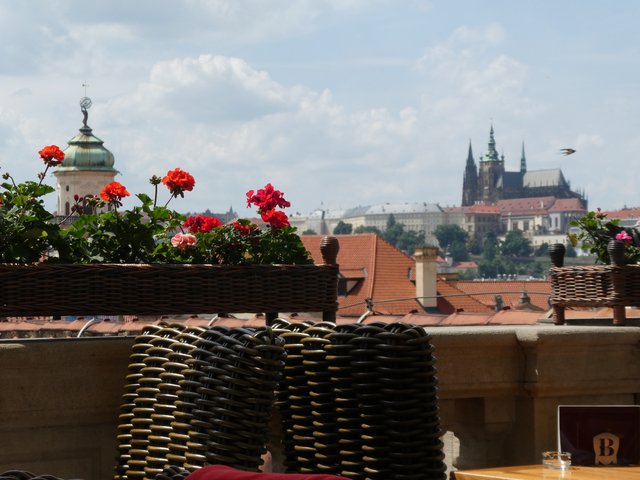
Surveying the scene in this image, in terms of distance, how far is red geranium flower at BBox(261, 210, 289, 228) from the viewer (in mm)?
4637

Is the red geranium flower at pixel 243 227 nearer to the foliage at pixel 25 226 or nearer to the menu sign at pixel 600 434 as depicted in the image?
the foliage at pixel 25 226

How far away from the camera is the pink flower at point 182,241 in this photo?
4.13 meters

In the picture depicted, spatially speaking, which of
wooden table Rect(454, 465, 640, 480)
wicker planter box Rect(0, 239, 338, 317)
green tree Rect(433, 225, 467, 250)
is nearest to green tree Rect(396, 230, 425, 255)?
green tree Rect(433, 225, 467, 250)

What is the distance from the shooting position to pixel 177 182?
4812 millimetres

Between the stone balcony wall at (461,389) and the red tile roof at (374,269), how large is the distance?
4443 cm

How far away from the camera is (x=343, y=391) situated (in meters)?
2.62

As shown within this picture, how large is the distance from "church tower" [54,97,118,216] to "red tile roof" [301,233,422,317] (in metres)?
41.6

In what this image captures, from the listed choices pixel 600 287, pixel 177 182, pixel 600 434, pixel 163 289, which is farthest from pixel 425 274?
pixel 600 434

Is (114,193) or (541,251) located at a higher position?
(541,251)

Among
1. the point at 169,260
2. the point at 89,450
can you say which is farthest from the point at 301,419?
the point at 169,260

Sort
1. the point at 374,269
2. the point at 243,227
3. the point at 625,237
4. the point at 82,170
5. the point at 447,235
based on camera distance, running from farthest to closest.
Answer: the point at 447,235
the point at 374,269
the point at 82,170
the point at 625,237
the point at 243,227

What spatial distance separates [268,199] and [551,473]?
7.56ft

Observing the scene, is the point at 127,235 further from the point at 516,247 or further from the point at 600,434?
the point at 516,247

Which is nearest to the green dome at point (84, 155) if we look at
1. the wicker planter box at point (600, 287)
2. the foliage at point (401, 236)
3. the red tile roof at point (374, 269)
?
the wicker planter box at point (600, 287)
